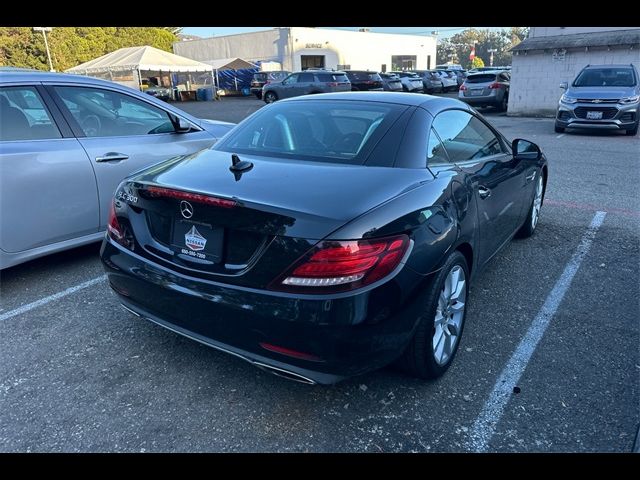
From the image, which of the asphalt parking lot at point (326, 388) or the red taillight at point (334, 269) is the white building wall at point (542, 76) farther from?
the red taillight at point (334, 269)

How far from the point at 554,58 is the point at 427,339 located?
58.0 feet

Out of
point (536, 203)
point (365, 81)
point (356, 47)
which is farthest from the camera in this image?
point (356, 47)

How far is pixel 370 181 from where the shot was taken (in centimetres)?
247

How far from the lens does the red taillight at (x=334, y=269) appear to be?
2.08m

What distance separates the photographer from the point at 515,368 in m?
2.85

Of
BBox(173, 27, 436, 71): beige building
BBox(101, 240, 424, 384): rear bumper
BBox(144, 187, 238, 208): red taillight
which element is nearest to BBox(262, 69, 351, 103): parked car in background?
BBox(173, 27, 436, 71): beige building

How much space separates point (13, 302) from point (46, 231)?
588 mm

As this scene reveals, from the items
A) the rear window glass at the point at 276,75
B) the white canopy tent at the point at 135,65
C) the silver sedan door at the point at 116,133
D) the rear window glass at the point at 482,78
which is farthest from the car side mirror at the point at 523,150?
the rear window glass at the point at 276,75

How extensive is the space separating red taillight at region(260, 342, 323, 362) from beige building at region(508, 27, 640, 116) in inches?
691

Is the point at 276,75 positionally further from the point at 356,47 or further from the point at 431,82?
the point at 356,47

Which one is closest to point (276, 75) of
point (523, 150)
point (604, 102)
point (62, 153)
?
point (604, 102)

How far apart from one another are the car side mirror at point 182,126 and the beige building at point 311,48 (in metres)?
37.6

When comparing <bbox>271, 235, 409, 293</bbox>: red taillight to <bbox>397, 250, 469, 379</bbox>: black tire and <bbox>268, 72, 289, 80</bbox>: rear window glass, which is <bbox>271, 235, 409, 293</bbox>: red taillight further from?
<bbox>268, 72, 289, 80</bbox>: rear window glass
